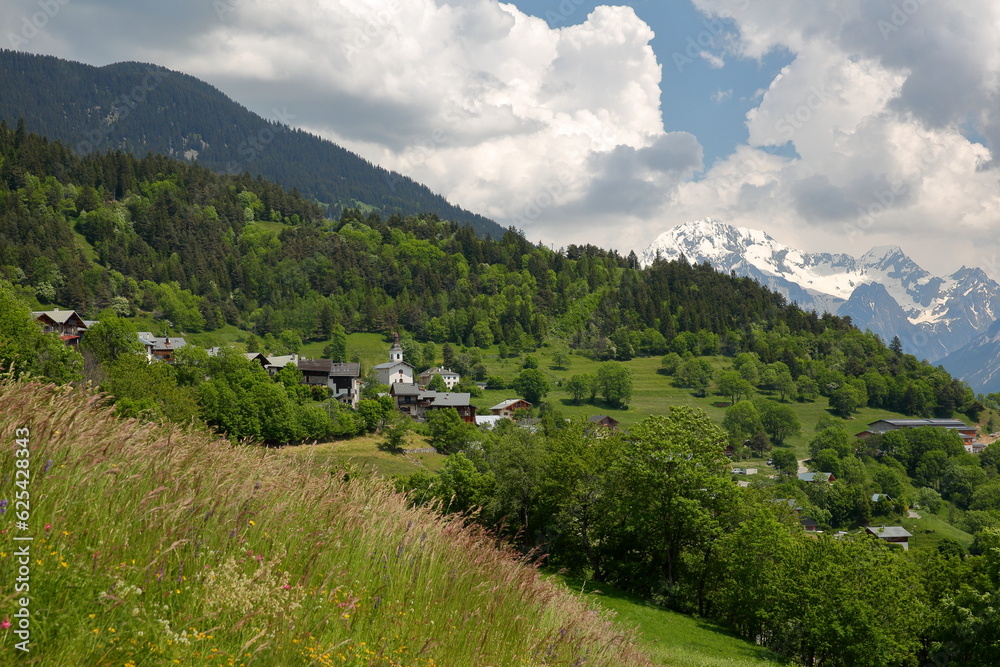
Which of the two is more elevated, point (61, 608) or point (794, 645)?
point (61, 608)

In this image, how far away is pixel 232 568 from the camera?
14.7ft

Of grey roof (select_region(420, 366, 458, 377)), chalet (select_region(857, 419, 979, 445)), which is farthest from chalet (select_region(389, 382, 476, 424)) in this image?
chalet (select_region(857, 419, 979, 445))

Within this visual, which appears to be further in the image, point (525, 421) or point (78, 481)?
point (525, 421)

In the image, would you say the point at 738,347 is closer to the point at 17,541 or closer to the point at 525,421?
the point at 525,421

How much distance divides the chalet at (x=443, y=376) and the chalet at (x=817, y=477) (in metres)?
69.8

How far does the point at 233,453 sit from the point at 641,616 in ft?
81.3

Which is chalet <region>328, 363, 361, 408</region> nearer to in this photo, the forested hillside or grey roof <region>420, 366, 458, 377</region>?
the forested hillside

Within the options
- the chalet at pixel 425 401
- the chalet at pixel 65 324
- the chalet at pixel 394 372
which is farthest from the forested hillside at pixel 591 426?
the chalet at pixel 394 372

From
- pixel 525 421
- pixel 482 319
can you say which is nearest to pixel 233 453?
pixel 525 421

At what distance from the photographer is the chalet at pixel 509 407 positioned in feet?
409

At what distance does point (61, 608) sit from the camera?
3.75 meters

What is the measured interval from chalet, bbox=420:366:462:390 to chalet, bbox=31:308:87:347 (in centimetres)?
6378

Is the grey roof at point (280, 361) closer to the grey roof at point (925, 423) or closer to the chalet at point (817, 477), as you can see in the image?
the chalet at point (817, 477)

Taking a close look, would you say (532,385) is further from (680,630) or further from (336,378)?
(680,630)
